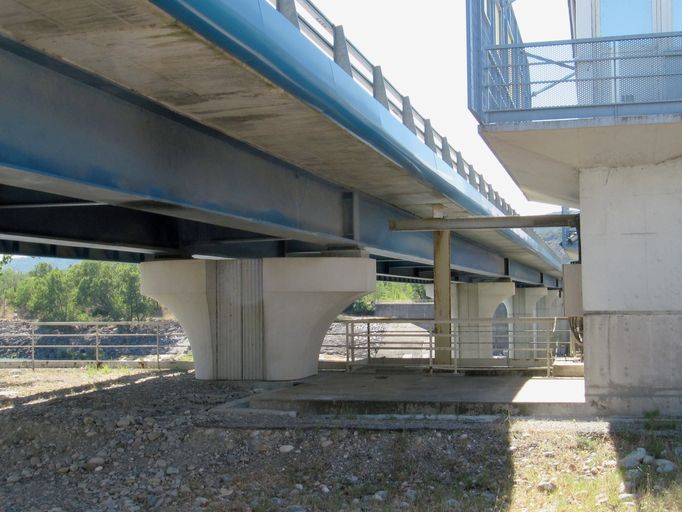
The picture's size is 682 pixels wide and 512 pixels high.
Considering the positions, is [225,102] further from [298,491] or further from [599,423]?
[599,423]

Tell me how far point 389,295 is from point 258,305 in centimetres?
12935

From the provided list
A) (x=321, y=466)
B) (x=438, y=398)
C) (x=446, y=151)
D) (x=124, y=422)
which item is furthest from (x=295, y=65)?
(x=446, y=151)

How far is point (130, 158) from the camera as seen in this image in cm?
886

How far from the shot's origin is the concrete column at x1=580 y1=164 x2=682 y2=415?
10602mm

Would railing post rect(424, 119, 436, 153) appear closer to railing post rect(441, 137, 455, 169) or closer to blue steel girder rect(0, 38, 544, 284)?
railing post rect(441, 137, 455, 169)

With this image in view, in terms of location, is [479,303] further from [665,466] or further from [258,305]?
[665,466]

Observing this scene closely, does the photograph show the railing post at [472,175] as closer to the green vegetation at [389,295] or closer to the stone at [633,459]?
Result: the stone at [633,459]

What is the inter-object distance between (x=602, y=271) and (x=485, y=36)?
3.45 meters

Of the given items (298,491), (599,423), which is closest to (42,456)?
(298,491)

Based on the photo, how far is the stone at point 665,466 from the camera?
7.72 meters

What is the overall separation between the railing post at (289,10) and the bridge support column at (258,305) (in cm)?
730

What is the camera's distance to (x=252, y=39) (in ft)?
24.0

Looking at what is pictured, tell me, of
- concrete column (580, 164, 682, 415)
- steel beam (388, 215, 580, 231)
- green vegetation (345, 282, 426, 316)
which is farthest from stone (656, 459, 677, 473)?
green vegetation (345, 282, 426, 316)

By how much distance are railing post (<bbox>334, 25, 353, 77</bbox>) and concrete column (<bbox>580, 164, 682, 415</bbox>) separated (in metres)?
3.60
